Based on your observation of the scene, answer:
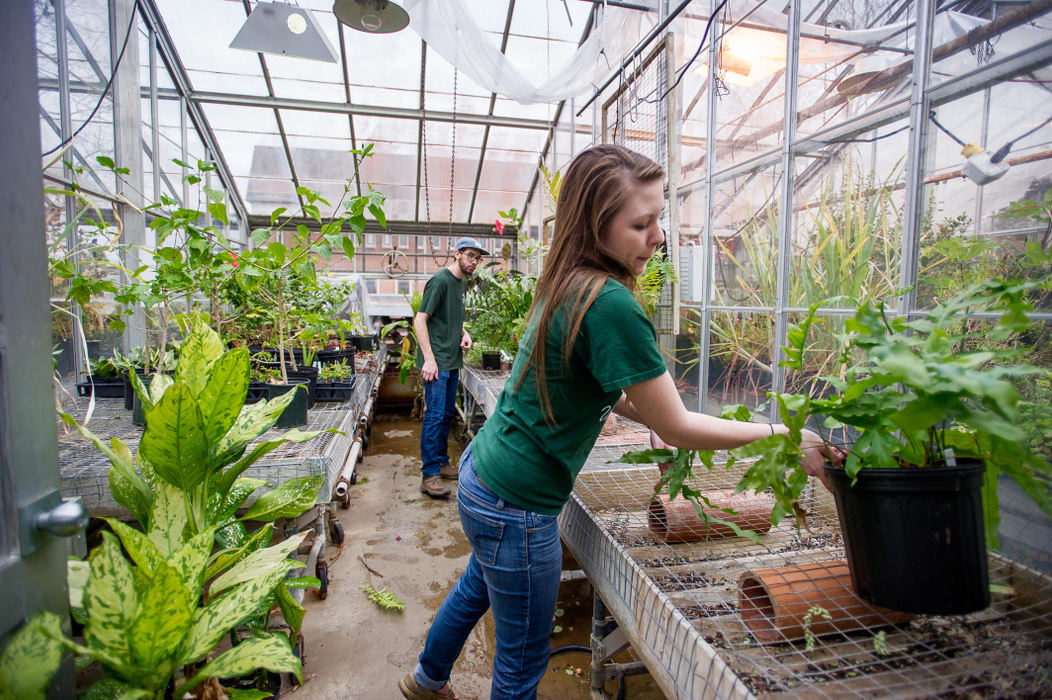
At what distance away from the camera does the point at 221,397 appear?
124 cm

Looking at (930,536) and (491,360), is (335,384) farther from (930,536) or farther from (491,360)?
(930,536)

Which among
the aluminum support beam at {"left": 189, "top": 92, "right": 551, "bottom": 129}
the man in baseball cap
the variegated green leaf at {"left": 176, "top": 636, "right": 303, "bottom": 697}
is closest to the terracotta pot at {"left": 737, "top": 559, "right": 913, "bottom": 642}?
the variegated green leaf at {"left": 176, "top": 636, "right": 303, "bottom": 697}

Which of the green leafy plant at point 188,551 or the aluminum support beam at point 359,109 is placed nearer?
the green leafy plant at point 188,551

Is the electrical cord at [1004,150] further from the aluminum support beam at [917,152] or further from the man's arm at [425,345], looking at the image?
the man's arm at [425,345]

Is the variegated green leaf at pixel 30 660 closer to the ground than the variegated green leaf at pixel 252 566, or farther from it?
farther from it

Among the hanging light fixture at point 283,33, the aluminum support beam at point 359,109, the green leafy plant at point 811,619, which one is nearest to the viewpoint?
the green leafy plant at point 811,619

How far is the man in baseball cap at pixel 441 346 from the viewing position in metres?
3.56

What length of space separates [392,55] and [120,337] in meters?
4.78

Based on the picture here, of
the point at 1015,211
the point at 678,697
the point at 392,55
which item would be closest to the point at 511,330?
the point at 1015,211

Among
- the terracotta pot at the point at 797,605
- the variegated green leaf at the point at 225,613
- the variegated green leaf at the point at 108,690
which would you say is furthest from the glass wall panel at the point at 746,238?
the variegated green leaf at the point at 108,690

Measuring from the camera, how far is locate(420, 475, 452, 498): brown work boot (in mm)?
3582

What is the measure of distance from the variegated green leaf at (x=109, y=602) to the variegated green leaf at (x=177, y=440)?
301 mm

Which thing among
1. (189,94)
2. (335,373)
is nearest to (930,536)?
(335,373)

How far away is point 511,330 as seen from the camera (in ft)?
14.9
